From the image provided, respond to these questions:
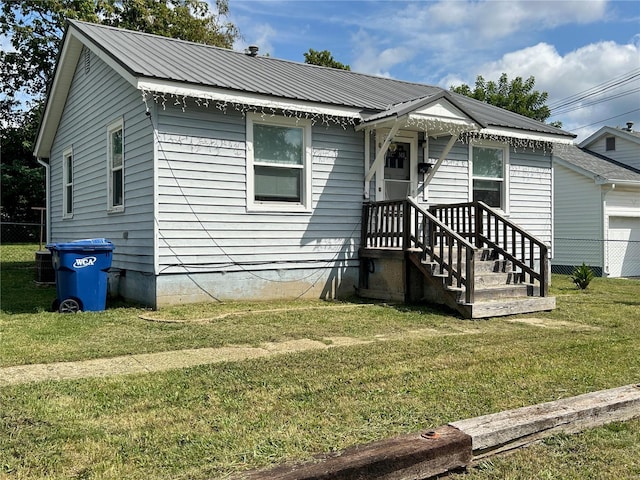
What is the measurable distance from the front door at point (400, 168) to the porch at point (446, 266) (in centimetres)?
72

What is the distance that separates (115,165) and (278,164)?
3164 mm

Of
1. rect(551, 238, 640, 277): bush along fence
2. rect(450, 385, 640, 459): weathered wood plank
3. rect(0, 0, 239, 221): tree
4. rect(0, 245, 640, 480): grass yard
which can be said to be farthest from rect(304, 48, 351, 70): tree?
rect(450, 385, 640, 459): weathered wood plank

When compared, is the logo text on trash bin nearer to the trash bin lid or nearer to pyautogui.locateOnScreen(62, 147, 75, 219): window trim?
the trash bin lid

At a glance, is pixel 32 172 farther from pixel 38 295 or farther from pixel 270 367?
pixel 270 367

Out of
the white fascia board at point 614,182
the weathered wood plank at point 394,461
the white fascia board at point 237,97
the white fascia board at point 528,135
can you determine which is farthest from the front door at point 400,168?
the white fascia board at point 614,182

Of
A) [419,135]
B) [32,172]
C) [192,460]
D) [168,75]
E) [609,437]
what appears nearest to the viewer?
[192,460]

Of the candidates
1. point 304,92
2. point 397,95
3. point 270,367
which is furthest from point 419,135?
point 270,367

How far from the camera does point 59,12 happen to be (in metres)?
23.1

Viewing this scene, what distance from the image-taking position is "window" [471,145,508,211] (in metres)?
11.7

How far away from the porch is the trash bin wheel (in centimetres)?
474

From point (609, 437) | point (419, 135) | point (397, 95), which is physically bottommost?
point (609, 437)

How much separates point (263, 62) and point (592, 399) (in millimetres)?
9955

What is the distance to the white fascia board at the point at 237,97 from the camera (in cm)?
779

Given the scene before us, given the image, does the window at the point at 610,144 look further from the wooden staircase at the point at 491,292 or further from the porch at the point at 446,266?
the wooden staircase at the point at 491,292
